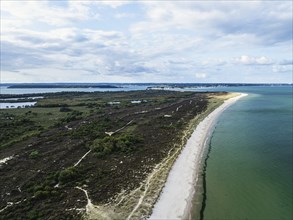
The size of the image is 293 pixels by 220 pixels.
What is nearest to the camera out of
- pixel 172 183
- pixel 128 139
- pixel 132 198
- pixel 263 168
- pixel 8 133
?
pixel 132 198

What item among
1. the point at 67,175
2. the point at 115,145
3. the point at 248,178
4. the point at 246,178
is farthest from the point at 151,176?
the point at 115,145

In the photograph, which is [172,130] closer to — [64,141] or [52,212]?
[64,141]

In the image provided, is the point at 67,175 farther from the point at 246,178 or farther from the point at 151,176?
the point at 246,178

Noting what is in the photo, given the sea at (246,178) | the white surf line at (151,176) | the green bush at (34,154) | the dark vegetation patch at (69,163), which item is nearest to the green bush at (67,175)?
the dark vegetation patch at (69,163)

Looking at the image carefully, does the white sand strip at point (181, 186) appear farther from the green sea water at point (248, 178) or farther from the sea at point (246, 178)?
the green sea water at point (248, 178)

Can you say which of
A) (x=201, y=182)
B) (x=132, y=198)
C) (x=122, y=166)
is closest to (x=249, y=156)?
(x=201, y=182)

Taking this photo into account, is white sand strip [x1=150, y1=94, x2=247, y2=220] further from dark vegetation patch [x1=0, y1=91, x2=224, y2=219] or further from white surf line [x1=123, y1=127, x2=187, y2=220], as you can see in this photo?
dark vegetation patch [x1=0, y1=91, x2=224, y2=219]
